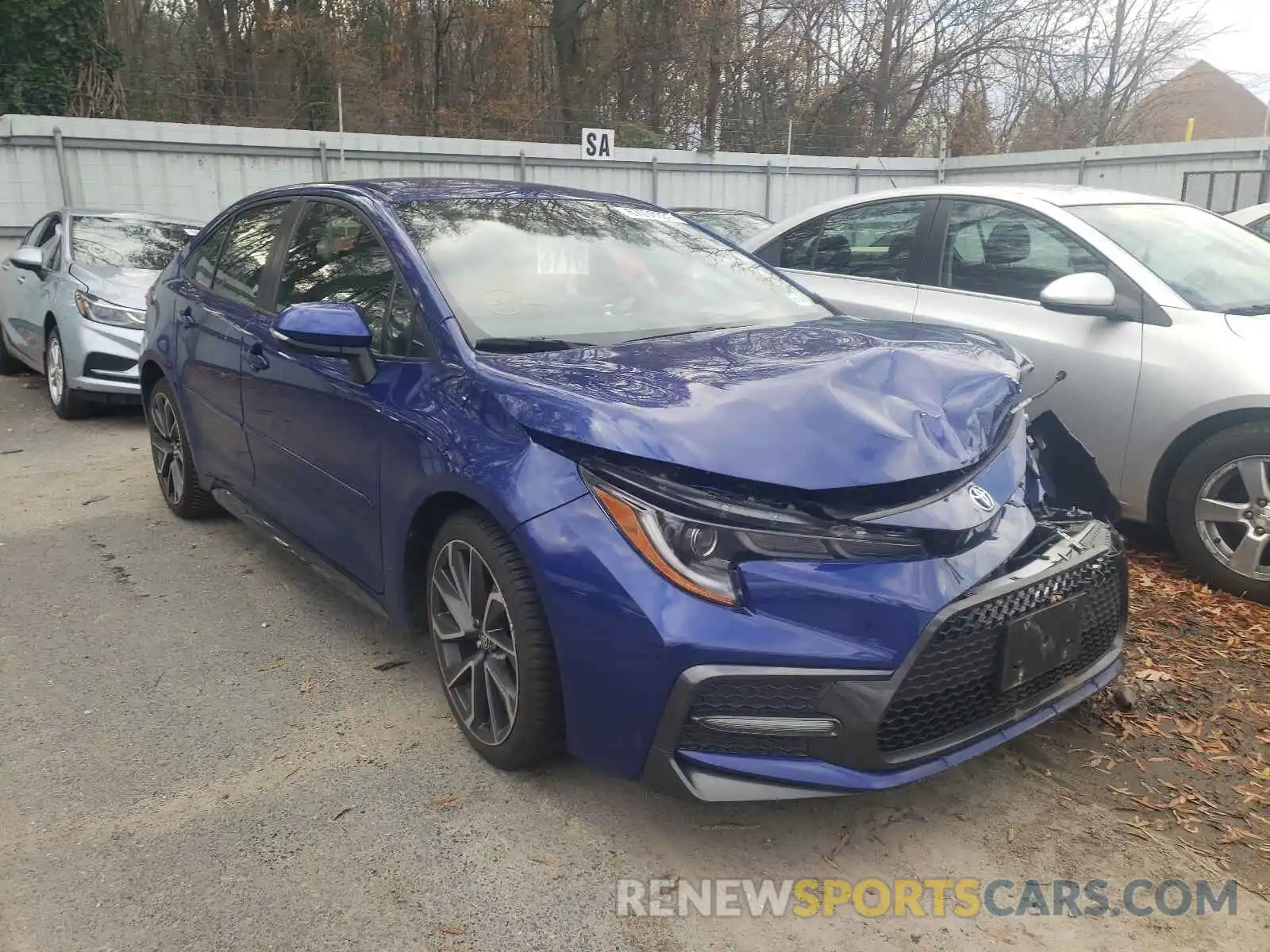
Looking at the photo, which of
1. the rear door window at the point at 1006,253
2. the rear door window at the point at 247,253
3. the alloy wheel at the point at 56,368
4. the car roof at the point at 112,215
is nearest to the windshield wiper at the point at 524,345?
the rear door window at the point at 247,253

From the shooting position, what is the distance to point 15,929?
7.25 feet

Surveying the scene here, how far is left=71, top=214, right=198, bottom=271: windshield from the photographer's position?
25.2 feet

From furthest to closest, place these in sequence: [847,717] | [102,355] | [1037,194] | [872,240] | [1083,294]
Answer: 1. [102,355]
2. [872,240]
3. [1037,194]
4. [1083,294]
5. [847,717]

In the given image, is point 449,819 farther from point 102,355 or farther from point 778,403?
point 102,355

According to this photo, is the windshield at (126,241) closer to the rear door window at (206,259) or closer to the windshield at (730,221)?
the rear door window at (206,259)

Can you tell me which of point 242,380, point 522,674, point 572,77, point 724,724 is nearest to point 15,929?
point 522,674

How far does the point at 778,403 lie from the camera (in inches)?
95.7

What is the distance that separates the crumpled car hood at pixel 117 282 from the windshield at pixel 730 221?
4.79 metres

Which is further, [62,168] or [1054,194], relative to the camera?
[62,168]

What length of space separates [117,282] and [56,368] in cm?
90

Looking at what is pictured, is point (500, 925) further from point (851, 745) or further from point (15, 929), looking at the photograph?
point (15, 929)

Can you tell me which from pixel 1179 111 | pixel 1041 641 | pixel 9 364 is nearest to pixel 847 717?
pixel 1041 641

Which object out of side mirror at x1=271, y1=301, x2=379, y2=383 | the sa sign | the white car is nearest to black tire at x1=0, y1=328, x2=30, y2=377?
side mirror at x1=271, y1=301, x2=379, y2=383

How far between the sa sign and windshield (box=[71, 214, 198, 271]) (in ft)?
25.4
